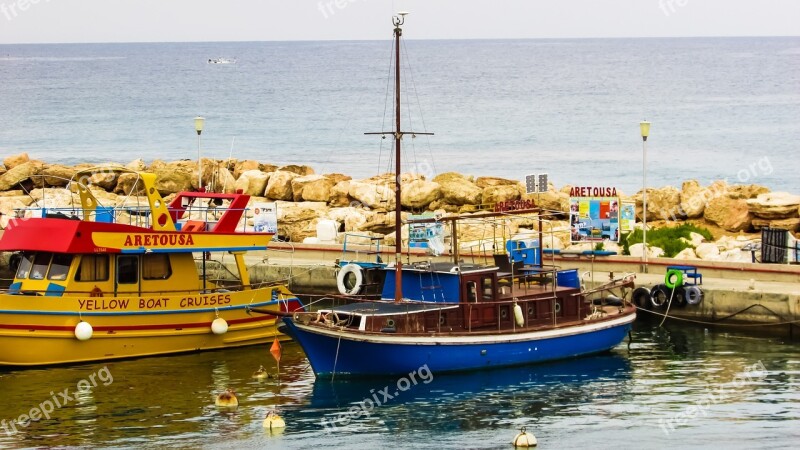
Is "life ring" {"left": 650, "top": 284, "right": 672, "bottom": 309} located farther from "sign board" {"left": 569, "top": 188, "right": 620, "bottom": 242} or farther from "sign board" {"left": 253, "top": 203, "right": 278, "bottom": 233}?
"sign board" {"left": 253, "top": 203, "right": 278, "bottom": 233}

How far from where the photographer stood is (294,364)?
32.5 meters

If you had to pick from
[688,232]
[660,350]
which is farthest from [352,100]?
[660,350]

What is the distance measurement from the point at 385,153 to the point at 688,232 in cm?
5578

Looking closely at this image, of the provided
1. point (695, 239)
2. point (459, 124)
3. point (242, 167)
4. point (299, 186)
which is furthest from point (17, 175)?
point (459, 124)

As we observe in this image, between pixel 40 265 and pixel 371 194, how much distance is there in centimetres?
2145

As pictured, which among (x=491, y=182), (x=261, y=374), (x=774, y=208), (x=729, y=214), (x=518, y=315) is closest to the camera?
(x=261, y=374)

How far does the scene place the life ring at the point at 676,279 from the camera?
36062 millimetres

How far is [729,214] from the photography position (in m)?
46.9

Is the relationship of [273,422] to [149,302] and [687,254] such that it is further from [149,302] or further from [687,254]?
[687,254]

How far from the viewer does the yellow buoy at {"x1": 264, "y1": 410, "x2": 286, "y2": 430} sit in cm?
2634

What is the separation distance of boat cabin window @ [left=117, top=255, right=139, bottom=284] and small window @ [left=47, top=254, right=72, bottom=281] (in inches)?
48.7

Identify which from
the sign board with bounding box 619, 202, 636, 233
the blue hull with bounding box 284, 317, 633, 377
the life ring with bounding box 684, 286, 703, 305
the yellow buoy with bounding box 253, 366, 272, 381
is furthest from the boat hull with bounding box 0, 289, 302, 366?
the sign board with bounding box 619, 202, 636, 233

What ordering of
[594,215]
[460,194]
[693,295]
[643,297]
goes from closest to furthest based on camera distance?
[693,295]
[643,297]
[594,215]
[460,194]

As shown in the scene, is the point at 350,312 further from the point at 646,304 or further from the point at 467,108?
the point at 467,108
